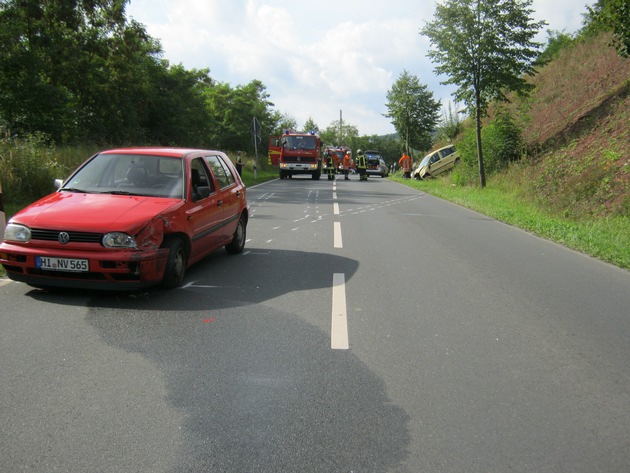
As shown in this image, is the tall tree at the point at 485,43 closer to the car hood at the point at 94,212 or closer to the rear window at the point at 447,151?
the rear window at the point at 447,151

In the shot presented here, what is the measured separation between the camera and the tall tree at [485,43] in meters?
21.8

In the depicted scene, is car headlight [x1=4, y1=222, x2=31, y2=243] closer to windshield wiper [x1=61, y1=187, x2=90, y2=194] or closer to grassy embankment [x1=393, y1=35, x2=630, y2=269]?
windshield wiper [x1=61, y1=187, x2=90, y2=194]

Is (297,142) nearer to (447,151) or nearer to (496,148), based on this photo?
(447,151)

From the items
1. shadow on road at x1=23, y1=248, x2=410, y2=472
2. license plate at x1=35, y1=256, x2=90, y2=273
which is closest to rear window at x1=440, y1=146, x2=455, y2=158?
shadow on road at x1=23, y1=248, x2=410, y2=472

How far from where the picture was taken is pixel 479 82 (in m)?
23.2

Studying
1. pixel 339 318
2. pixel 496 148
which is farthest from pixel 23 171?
pixel 496 148

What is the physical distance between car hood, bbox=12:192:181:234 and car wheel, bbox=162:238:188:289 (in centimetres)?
40

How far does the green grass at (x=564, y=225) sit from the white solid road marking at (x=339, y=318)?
4.56 metres

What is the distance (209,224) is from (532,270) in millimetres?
4531

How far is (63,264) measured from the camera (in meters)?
5.75

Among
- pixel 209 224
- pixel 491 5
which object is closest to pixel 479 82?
pixel 491 5

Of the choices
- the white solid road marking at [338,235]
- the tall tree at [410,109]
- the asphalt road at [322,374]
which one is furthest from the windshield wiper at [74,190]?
the tall tree at [410,109]

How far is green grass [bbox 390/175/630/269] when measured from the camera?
9649 millimetres

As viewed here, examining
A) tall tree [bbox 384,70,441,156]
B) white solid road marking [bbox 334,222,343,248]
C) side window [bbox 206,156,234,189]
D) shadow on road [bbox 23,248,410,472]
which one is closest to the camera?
shadow on road [bbox 23,248,410,472]
